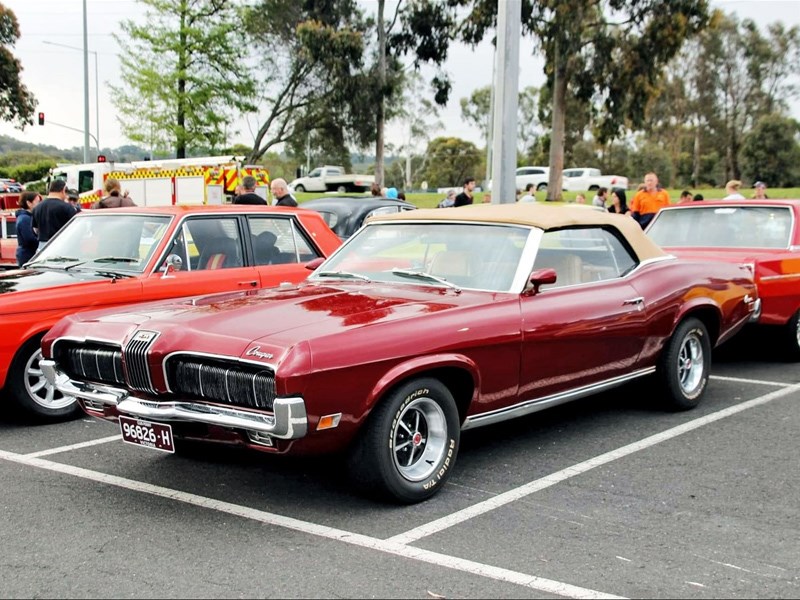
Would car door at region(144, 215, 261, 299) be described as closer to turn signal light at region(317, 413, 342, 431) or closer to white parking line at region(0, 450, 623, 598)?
white parking line at region(0, 450, 623, 598)

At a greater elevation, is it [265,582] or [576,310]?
[576,310]

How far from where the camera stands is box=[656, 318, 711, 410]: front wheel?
650 centimetres

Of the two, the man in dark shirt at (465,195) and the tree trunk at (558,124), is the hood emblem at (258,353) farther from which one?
the tree trunk at (558,124)

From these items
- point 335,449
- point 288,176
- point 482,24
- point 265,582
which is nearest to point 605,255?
point 335,449

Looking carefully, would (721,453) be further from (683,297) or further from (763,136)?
(763,136)

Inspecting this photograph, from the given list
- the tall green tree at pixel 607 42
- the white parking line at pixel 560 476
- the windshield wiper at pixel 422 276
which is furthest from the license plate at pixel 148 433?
the tall green tree at pixel 607 42

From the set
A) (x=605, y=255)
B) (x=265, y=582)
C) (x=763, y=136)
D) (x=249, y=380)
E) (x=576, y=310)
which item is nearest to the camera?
(x=265, y=582)

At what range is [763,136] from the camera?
59.5m

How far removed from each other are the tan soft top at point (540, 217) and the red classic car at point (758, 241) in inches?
75.8

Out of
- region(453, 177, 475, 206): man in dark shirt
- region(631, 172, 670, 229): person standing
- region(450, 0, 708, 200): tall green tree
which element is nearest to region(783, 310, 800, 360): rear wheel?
region(631, 172, 670, 229): person standing

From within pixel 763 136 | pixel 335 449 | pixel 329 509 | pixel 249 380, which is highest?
pixel 763 136

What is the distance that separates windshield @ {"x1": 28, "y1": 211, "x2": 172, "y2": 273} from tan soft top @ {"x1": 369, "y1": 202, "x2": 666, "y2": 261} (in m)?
2.07

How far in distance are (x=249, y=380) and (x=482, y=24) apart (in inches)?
1258

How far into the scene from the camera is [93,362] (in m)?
4.88
